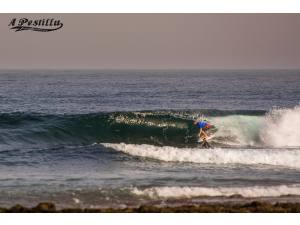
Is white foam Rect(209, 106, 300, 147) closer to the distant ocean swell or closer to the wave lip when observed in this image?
the distant ocean swell

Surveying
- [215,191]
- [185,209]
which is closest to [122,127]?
[215,191]

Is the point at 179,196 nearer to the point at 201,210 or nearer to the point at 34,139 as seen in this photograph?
the point at 201,210

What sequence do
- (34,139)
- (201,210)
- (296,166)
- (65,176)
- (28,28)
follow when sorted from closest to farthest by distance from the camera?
(201,210) → (65,176) → (296,166) → (28,28) → (34,139)

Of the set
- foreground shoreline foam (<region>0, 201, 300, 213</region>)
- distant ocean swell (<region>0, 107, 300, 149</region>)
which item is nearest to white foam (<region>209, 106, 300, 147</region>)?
distant ocean swell (<region>0, 107, 300, 149</region>)

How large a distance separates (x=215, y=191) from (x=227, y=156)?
5.24 metres

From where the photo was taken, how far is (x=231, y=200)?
1240cm

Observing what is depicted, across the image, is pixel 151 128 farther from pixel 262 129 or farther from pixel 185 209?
pixel 185 209

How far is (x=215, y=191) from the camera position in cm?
1321

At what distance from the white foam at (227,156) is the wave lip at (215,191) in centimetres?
411

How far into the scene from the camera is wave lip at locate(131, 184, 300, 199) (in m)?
13.0

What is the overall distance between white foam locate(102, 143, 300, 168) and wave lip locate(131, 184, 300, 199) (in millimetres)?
4106

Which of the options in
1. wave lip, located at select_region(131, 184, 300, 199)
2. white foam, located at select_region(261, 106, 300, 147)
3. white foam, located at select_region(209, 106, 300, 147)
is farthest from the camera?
white foam, located at select_region(209, 106, 300, 147)

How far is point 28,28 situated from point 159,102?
2151 cm

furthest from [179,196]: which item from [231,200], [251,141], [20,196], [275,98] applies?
[275,98]
